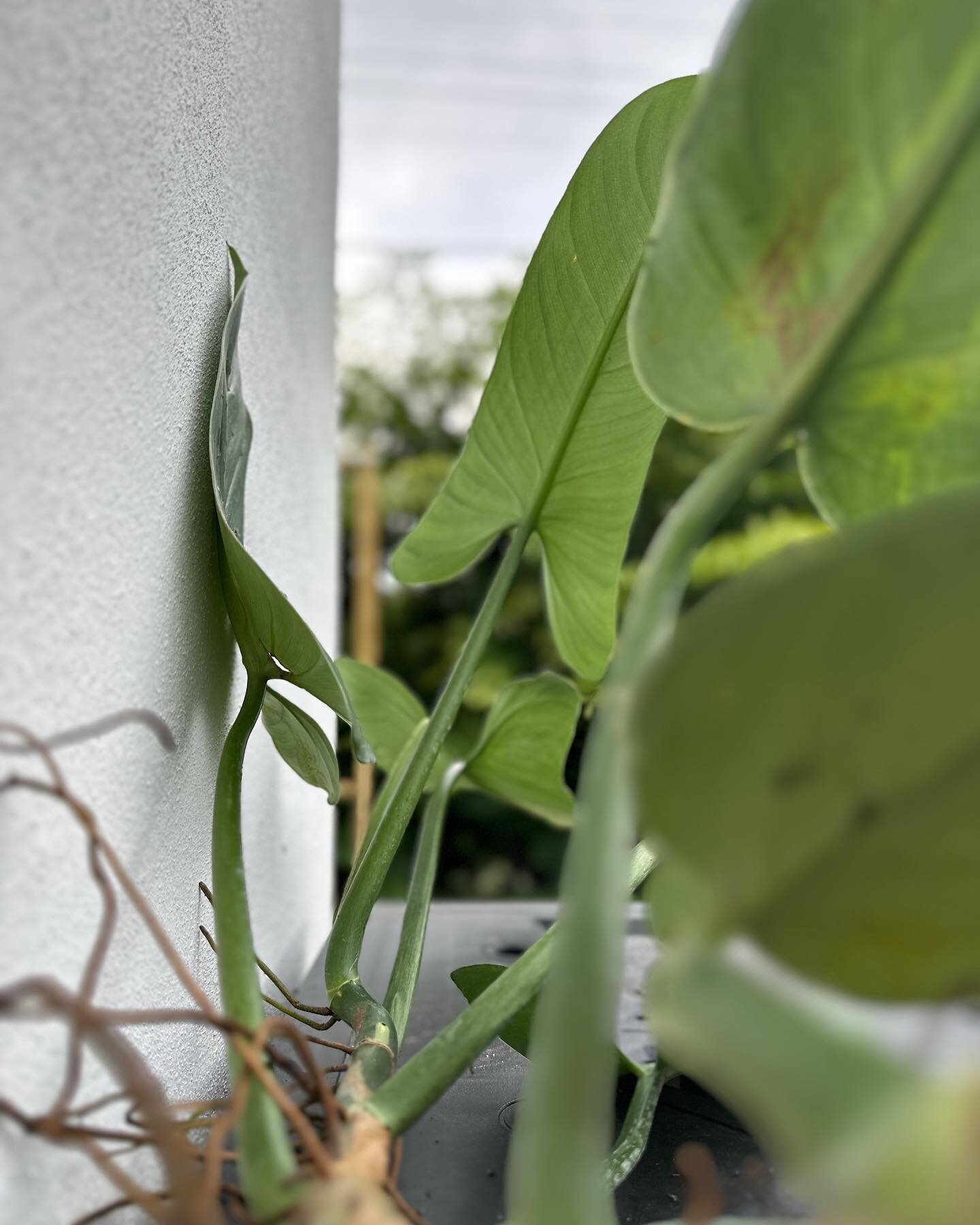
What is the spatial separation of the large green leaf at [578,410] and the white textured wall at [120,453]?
0.54 feet

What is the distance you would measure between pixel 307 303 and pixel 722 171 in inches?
26.7

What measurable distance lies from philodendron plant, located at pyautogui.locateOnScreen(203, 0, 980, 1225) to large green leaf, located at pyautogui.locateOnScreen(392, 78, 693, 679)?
207 millimetres

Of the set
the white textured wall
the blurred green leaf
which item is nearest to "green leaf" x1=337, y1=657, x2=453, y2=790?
the blurred green leaf

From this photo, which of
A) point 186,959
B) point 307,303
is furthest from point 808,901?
point 307,303

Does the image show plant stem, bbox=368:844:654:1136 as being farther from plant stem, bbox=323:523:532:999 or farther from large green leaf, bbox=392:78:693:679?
large green leaf, bbox=392:78:693:679

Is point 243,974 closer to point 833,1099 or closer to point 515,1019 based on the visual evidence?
point 515,1019

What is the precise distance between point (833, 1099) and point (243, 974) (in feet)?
0.77

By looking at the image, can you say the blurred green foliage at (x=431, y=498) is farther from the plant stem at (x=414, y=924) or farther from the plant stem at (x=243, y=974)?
the plant stem at (x=243, y=974)

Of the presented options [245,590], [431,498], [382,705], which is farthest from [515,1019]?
[431,498]

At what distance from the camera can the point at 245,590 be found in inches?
20.6

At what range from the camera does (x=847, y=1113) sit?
0.81 ft

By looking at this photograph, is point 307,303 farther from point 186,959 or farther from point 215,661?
point 186,959

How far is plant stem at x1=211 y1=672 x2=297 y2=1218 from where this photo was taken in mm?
323

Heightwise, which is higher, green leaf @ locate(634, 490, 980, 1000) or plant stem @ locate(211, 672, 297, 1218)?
green leaf @ locate(634, 490, 980, 1000)
